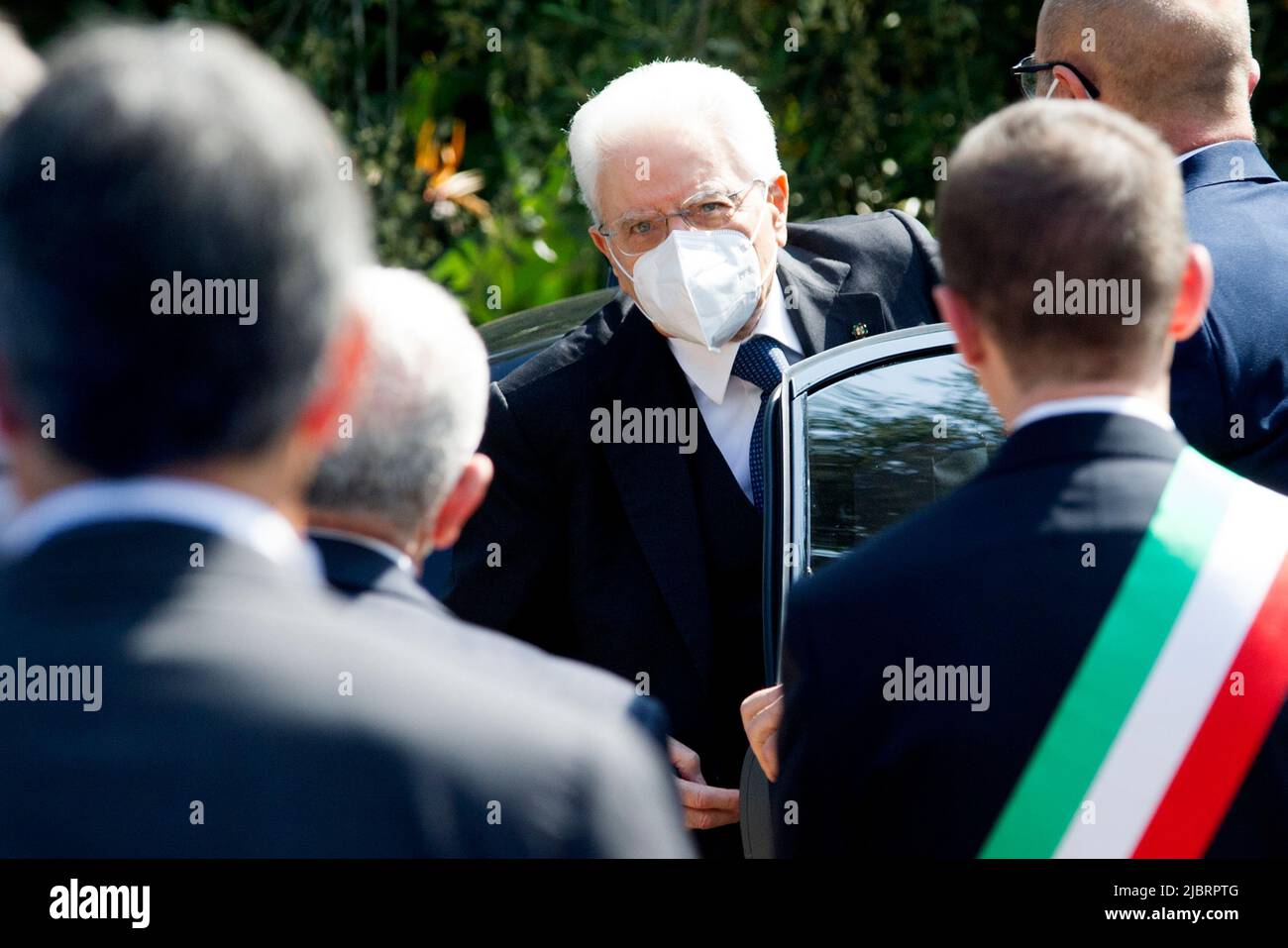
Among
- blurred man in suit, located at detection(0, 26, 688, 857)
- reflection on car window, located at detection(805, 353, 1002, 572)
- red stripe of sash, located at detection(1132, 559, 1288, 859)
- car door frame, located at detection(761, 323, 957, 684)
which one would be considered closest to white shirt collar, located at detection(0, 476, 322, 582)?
blurred man in suit, located at detection(0, 26, 688, 857)

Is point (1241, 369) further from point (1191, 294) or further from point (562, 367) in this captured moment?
point (562, 367)

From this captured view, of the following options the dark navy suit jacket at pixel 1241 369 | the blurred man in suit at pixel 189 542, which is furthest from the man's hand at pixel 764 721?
the blurred man in suit at pixel 189 542

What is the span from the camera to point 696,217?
3.03m

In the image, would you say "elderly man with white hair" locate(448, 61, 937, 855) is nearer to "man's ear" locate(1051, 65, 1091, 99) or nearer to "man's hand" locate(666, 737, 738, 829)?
"man's hand" locate(666, 737, 738, 829)

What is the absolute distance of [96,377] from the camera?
3.59 ft

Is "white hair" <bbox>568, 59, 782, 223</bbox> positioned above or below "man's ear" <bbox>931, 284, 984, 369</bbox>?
above

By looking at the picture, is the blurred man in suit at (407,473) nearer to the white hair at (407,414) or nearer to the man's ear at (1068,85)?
the white hair at (407,414)

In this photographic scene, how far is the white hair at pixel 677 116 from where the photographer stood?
3.05 metres

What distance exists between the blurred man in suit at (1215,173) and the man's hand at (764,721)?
75 centimetres

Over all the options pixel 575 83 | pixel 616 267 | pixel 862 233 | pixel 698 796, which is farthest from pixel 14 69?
pixel 575 83

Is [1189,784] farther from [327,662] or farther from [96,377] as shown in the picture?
[96,377]

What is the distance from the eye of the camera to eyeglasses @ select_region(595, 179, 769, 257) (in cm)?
302
